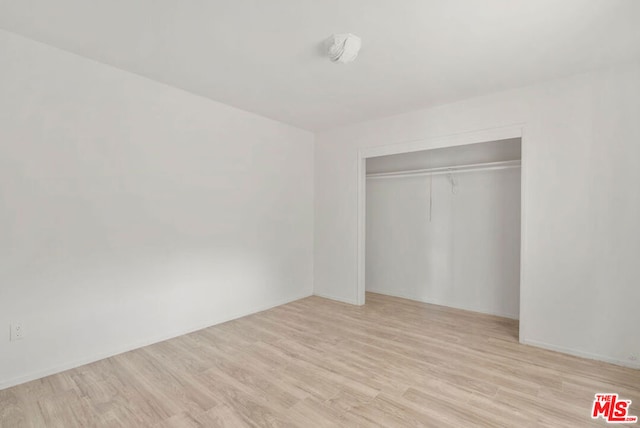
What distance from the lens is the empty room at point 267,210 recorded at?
6.58 feet

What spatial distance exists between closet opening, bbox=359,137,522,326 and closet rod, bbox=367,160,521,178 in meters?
0.01

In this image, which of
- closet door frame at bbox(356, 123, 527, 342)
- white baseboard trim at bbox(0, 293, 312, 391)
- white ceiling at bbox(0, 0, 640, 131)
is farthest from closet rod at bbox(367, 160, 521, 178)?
white baseboard trim at bbox(0, 293, 312, 391)

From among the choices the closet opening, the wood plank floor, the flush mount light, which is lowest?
the wood plank floor

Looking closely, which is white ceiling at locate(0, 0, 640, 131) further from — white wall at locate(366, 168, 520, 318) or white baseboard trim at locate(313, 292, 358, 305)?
white baseboard trim at locate(313, 292, 358, 305)

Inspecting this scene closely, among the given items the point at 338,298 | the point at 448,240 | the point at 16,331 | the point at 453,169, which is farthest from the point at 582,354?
the point at 16,331

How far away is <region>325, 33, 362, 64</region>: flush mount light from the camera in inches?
85.0

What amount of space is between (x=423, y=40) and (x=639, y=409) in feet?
9.42

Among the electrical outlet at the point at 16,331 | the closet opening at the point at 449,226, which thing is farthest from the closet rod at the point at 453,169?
the electrical outlet at the point at 16,331

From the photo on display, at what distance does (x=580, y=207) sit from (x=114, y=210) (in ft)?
13.5

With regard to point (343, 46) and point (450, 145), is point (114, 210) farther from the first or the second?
point (450, 145)

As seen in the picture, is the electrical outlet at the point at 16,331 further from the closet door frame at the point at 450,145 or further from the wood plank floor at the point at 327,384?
the closet door frame at the point at 450,145

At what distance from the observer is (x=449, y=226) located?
168 inches

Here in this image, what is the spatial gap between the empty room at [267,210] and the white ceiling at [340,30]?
0.02m

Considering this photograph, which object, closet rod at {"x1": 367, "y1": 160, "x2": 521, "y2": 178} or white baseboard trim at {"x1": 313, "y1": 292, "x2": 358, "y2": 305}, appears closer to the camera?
closet rod at {"x1": 367, "y1": 160, "x2": 521, "y2": 178}
